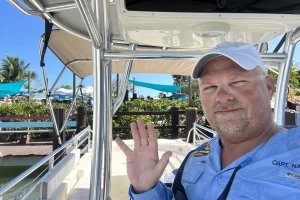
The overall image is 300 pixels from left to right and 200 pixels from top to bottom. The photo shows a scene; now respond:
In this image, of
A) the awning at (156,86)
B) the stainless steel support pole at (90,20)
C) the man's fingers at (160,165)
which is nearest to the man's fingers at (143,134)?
the man's fingers at (160,165)

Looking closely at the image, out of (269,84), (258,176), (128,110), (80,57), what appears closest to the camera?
(258,176)

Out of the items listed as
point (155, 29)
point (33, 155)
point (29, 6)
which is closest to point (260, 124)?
point (155, 29)

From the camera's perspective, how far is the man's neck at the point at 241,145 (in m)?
1.08

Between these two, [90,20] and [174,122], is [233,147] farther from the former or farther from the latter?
[174,122]

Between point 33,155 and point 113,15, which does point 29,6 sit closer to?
point 113,15

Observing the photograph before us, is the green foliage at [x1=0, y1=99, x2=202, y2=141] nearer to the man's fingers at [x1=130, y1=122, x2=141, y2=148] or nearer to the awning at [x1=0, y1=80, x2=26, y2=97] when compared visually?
the awning at [x1=0, y1=80, x2=26, y2=97]

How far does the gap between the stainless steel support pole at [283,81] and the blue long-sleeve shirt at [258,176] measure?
1.92ft

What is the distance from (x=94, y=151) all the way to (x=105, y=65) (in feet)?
1.32

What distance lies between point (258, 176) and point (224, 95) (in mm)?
303

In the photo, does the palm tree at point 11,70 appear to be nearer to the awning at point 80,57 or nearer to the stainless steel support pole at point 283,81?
the awning at point 80,57

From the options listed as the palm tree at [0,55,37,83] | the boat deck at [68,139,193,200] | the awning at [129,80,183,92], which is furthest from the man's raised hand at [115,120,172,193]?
the palm tree at [0,55,37,83]

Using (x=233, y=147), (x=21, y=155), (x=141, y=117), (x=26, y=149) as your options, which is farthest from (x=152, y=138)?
(x=26, y=149)

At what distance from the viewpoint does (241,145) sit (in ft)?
3.60

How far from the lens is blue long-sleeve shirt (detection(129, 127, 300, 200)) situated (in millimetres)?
896
